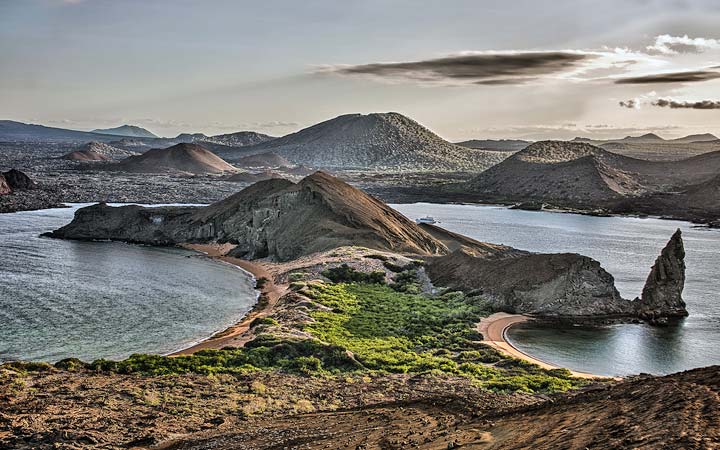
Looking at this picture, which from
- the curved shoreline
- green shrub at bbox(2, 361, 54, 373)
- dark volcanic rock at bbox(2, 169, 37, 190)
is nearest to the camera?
green shrub at bbox(2, 361, 54, 373)

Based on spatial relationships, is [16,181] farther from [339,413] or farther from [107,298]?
[339,413]

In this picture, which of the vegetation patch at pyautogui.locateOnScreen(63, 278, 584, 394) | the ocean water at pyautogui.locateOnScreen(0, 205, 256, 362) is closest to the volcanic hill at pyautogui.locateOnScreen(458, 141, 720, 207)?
the ocean water at pyautogui.locateOnScreen(0, 205, 256, 362)

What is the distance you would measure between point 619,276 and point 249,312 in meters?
33.5

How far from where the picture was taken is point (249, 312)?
144ft

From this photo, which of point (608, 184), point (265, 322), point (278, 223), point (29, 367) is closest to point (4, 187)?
point (278, 223)

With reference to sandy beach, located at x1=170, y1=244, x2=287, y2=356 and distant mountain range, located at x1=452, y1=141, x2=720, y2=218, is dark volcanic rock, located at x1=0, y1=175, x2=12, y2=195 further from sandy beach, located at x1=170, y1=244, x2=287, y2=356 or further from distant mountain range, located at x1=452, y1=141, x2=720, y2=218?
distant mountain range, located at x1=452, y1=141, x2=720, y2=218

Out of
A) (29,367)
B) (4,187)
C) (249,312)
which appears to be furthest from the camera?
(4,187)

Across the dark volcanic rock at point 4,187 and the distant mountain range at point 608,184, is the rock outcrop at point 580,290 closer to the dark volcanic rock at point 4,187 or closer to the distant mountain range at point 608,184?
the distant mountain range at point 608,184

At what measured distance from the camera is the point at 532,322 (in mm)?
40031

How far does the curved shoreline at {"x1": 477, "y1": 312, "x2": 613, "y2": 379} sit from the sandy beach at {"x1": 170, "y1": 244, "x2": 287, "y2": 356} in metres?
12.9

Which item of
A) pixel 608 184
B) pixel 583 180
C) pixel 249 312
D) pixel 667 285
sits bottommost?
pixel 249 312

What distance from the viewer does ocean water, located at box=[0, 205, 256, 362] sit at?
3441 cm

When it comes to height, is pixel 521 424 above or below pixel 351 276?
above

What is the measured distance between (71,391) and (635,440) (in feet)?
61.2
